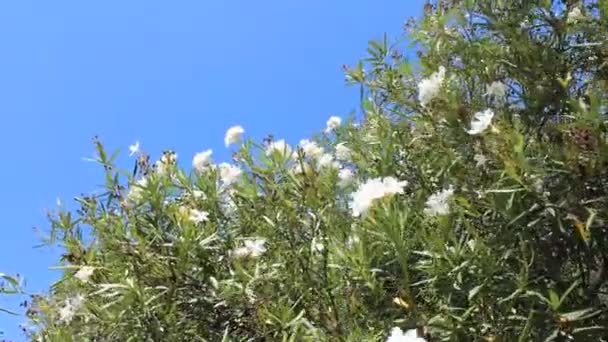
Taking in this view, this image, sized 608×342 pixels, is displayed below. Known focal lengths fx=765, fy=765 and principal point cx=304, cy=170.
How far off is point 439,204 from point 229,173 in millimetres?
1052

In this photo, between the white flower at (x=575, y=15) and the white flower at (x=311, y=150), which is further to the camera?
the white flower at (x=311, y=150)

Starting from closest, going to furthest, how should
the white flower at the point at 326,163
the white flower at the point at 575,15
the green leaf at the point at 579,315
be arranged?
the green leaf at the point at 579,315
the white flower at the point at 575,15
the white flower at the point at 326,163

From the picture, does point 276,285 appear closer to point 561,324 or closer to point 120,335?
point 120,335

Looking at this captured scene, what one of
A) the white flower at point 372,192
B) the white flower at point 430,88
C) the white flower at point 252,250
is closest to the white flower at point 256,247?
the white flower at point 252,250

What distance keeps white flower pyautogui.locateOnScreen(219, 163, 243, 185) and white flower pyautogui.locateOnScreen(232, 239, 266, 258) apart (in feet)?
1.17

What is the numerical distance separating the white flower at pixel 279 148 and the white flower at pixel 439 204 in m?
0.73

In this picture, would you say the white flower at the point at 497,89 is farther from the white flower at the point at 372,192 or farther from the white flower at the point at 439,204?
the white flower at the point at 372,192

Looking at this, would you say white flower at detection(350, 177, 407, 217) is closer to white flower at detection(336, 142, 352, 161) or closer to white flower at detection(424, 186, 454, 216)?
white flower at detection(424, 186, 454, 216)

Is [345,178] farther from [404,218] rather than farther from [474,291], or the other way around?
[474,291]

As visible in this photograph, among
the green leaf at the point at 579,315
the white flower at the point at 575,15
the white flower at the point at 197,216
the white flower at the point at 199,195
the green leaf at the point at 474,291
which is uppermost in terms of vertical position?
the white flower at the point at 575,15

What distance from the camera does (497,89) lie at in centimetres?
267

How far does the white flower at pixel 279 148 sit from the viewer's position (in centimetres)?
297

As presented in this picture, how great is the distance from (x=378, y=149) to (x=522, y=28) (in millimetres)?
676

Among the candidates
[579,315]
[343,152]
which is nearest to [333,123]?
[343,152]
